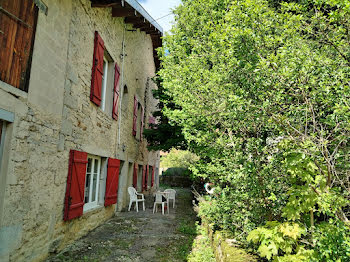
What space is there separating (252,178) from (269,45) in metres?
1.55

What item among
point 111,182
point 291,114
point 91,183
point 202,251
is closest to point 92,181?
point 91,183

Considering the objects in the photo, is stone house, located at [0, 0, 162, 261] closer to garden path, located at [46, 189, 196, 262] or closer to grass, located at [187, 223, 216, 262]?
garden path, located at [46, 189, 196, 262]

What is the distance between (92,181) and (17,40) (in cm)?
355

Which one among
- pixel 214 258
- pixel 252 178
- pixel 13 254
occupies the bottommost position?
pixel 214 258

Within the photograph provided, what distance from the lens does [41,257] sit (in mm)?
3463

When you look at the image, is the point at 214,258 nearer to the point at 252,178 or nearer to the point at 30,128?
the point at 252,178

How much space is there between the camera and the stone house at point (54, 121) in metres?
2.84

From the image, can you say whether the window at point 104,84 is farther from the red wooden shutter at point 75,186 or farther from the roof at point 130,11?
the red wooden shutter at point 75,186

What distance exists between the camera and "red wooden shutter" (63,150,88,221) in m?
4.13

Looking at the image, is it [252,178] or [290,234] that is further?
[252,178]

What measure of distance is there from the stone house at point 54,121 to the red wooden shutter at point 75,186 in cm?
2

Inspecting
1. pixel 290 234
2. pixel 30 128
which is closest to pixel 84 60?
pixel 30 128

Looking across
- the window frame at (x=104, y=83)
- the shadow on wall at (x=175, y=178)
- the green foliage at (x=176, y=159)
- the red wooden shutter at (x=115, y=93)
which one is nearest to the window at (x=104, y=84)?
the window frame at (x=104, y=83)

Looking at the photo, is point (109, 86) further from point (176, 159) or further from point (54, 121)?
point (176, 159)
